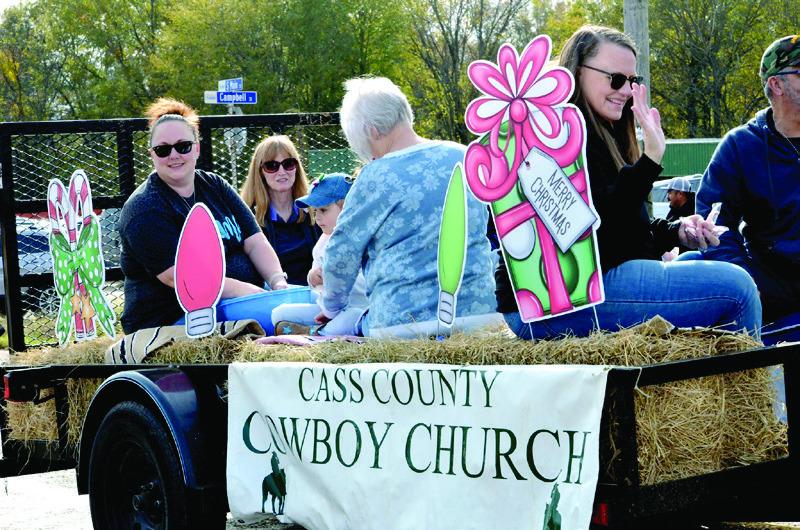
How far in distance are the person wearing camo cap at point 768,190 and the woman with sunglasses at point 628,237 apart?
762 millimetres

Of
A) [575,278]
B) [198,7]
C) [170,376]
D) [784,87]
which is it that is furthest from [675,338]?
[198,7]

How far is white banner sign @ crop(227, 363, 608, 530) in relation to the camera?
353 centimetres

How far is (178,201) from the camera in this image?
5.98 meters

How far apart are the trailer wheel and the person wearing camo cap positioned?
2.41 m

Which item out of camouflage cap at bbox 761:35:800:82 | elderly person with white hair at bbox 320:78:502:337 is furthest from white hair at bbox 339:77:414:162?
camouflage cap at bbox 761:35:800:82

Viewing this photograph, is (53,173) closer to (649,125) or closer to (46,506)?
(46,506)

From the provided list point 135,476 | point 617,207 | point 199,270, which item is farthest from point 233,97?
point 617,207

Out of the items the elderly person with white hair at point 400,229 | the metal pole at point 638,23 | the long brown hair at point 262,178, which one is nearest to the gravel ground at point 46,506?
the elderly person with white hair at point 400,229

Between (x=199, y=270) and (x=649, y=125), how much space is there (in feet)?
7.16

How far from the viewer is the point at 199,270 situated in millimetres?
5258

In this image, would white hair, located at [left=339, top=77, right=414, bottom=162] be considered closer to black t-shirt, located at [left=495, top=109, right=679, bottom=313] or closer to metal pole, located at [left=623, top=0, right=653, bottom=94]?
black t-shirt, located at [left=495, top=109, right=679, bottom=313]

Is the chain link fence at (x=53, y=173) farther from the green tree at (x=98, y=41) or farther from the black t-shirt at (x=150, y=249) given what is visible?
the green tree at (x=98, y=41)

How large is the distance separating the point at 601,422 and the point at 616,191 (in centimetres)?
85

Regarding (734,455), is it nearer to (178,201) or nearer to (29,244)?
(178,201)
